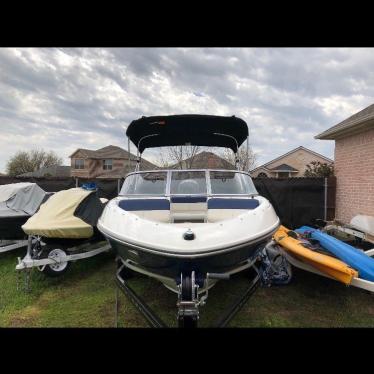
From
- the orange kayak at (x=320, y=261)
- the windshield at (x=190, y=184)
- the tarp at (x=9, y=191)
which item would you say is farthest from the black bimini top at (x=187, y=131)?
the tarp at (x=9, y=191)

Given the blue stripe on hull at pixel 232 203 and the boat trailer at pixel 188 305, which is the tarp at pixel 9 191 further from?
the blue stripe on hull at pixel 232 203

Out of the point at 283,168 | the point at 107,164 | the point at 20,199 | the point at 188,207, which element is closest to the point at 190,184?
the point at 188,207

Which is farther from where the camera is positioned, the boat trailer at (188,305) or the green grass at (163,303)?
the green grass at (163,303)

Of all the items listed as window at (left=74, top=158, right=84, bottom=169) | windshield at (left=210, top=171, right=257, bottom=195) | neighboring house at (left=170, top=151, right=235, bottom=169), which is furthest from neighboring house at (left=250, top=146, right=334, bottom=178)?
windshield at (left=210, top=171, right=257, bottom=195)

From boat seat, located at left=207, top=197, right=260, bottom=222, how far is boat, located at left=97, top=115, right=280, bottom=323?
0.04 ft

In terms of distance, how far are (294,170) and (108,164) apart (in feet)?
75.1

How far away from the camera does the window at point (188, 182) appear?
13.1 ft

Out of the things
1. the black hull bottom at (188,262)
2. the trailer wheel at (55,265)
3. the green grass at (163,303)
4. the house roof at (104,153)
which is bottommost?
the green grass at (163,303)

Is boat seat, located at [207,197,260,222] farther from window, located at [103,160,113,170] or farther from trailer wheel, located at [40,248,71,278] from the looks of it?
window, located at [103,160,113,170]

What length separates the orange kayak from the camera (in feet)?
10.8

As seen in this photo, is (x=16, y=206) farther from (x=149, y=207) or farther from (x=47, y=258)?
(x=149, y=207)

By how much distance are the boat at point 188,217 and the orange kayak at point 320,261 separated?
2.18 ft

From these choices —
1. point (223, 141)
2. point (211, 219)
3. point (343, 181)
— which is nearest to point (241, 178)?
point (211, 219)
